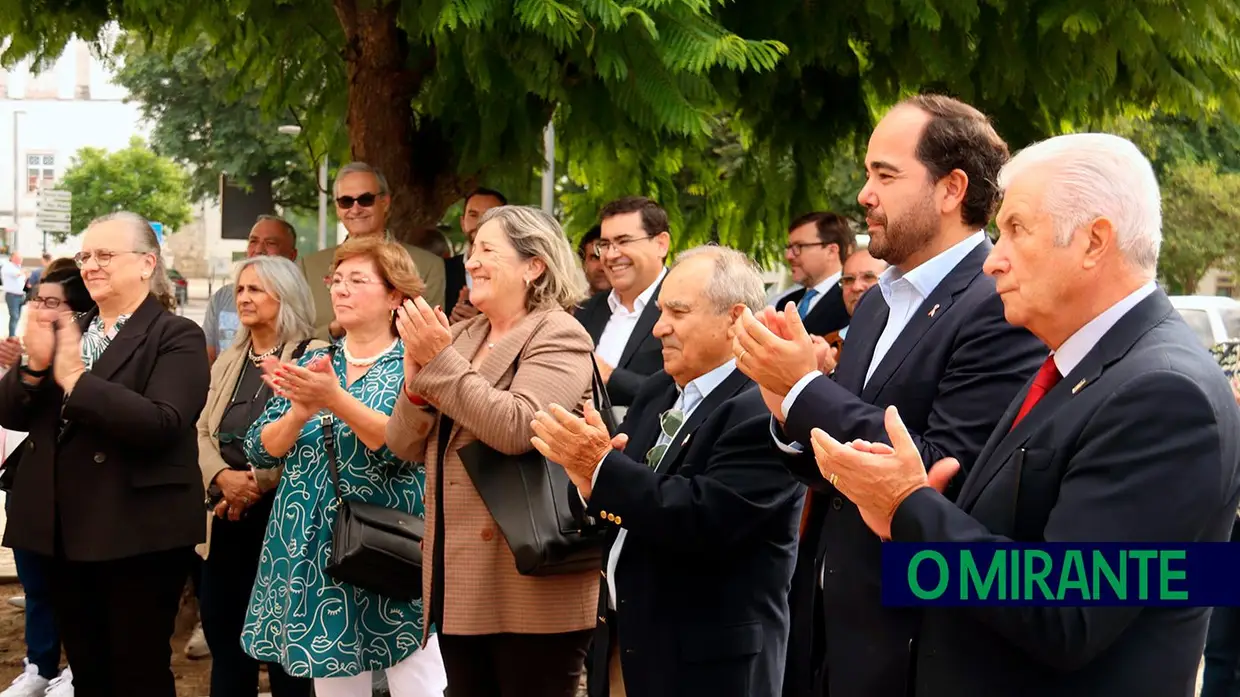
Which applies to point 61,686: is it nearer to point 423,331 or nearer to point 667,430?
point 423,331

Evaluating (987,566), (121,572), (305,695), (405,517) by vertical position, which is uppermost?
(987,566)

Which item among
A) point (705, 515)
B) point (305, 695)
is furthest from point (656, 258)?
point (705, 515)

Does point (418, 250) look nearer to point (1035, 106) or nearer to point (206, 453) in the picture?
point (206, 453)

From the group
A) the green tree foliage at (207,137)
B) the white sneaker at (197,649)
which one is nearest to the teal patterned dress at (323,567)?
the white sneaker at (197,649)

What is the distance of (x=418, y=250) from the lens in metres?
7.32

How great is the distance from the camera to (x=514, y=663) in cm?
447

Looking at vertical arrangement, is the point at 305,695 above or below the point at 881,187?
below

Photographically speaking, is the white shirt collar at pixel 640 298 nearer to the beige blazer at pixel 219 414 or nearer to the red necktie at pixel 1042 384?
the beige blazer at pixel 219 414

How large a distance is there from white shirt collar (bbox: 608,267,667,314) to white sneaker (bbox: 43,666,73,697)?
303cm

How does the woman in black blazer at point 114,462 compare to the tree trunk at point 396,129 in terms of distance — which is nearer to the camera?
the woman in black blazer at point 114,462

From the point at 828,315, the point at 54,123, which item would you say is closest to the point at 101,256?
the point at 828,315

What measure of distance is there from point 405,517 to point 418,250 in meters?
2.54

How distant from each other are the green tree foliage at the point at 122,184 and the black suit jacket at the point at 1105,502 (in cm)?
5853

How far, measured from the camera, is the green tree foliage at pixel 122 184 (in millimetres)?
58250
